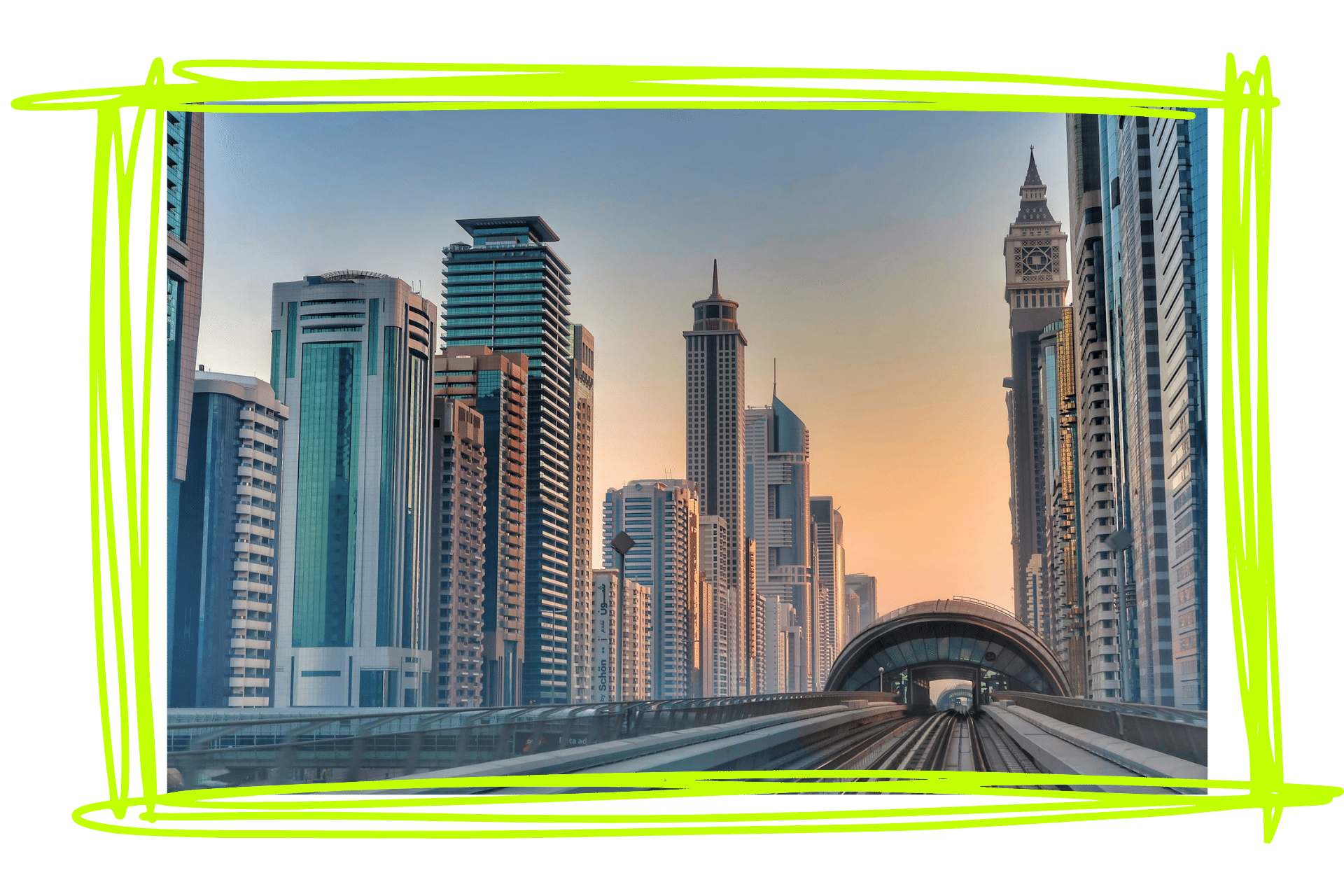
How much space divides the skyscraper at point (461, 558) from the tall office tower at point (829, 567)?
6479 millimetres

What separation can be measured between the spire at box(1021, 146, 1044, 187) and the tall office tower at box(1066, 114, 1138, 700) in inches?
61.5

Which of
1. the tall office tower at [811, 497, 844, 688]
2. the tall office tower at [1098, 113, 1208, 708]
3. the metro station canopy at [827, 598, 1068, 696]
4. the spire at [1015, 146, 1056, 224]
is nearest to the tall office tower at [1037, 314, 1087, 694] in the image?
the metro station canopy at [827, 598, 1068, 696]

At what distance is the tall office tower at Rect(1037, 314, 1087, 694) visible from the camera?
182ft

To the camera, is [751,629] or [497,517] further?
[751,629]

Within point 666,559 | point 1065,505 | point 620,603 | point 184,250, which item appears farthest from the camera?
point 1065,505

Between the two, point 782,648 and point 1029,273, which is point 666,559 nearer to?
point 1029,273

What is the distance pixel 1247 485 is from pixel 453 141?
8.84m

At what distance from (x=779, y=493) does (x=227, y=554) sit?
50785 mm

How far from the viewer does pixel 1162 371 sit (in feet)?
53.0

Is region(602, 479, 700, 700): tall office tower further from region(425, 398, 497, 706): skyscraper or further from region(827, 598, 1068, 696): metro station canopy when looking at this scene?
region(827, 598, 1068, 696): metro station canopy

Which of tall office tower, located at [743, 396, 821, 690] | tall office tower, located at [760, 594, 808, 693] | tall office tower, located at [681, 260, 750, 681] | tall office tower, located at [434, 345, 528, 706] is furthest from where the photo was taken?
tall office tower, located at [760, 594, 808, 693]

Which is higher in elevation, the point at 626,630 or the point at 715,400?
the point at 715,400
